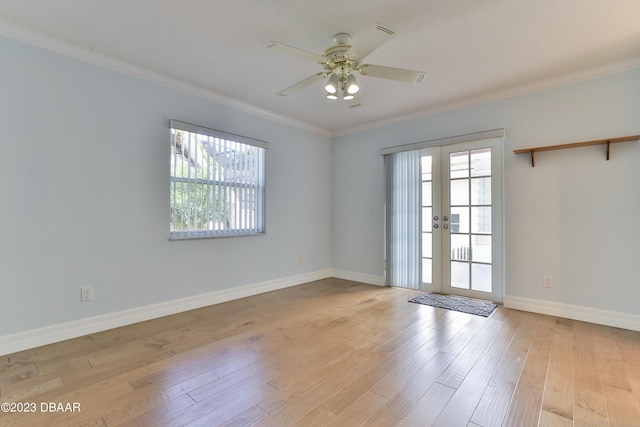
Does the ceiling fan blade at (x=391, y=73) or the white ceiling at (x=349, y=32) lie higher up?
the white ceiling at (x=349, y=32)

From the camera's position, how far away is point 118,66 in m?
2.78

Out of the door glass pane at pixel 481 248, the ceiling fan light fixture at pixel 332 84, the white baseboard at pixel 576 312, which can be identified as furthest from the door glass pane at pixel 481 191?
the ceiling fan light fixture at pixel 332 84

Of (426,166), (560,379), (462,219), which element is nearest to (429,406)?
(560,379)

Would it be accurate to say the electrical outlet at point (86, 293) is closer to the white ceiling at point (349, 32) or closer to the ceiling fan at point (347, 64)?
the white ceiling at point (349, 32)

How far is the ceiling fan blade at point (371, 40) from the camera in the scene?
1804 mm

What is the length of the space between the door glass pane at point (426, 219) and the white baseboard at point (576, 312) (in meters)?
1.21

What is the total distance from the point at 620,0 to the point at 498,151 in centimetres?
170

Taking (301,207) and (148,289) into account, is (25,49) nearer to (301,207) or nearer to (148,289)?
(148,289)

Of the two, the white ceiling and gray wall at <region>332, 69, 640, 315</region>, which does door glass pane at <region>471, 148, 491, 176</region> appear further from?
the white ceiling

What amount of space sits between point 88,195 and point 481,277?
425cm

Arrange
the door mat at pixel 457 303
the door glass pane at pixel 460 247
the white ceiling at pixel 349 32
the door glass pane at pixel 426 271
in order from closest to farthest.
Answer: the white ceiling at pixel 349 32
the door mat at pixel 457 303
the door glass pane at pixel 460 247
the door glass pane at pixel 426 271

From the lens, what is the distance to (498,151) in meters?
3.51

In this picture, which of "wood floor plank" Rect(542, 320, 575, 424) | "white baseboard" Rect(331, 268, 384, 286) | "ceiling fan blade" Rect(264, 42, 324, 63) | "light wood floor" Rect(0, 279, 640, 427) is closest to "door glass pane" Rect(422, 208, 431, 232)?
"white baseboard" Rect(331, 268, 384, 286)

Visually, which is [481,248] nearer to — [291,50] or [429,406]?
[429,406]
